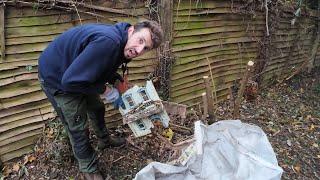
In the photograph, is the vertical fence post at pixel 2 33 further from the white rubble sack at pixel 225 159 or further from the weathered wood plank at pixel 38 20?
the white rubble sack at pixel 225 159

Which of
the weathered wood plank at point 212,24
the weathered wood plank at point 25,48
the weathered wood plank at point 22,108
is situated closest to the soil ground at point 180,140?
the weathered wood plank at point 22,108

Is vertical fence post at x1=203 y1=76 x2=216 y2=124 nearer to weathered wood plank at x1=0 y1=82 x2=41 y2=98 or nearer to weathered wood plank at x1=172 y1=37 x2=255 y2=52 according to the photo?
weathered wood plank at x1=172 y1=37 x2=255 y2=52

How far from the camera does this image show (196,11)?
4.84 meters

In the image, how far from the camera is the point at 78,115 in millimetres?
3047

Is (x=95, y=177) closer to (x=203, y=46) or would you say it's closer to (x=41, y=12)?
(x=41, y=12)

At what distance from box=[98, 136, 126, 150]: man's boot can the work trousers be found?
18.6 inches

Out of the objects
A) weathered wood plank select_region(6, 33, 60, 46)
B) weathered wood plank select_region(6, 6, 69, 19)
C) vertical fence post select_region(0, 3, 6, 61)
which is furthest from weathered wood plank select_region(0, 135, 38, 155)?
weathered wood plank select_region(6, 6, 69, 19)

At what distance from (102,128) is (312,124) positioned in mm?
3589

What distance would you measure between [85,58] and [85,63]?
38 millimetres

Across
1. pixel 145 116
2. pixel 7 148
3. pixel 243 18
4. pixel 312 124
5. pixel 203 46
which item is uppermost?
pixel 243 18

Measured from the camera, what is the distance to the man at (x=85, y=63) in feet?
8.28

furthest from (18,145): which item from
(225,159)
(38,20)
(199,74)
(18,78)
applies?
(199,74)

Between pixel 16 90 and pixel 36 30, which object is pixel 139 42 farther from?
pixel 16 90

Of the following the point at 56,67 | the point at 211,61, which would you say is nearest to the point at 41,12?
the point at 56,67
